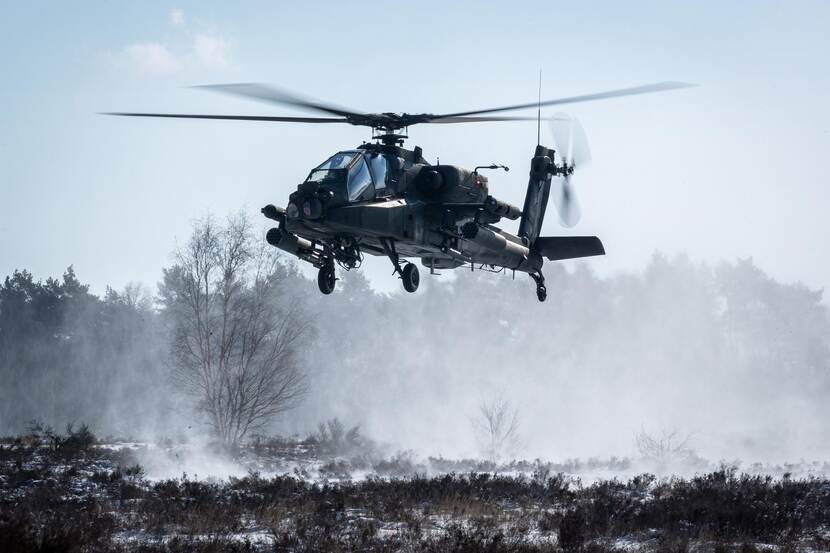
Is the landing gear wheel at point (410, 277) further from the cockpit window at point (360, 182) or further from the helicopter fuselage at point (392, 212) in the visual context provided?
the cockpit window at point (360, 182)

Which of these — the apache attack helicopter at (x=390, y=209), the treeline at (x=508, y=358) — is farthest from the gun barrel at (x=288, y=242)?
the treeline at (x=508, y=358)

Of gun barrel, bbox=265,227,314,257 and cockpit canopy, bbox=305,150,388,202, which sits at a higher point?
cockpit canopy, bbox=305,150,388,202

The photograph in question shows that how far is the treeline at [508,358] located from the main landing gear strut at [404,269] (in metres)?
34.6

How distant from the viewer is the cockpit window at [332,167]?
1557cm

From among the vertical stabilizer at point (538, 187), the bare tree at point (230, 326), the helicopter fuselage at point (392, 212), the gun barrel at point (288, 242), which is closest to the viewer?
the helicopter fuselage at point (392, 212)

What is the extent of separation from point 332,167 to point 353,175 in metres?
0.38

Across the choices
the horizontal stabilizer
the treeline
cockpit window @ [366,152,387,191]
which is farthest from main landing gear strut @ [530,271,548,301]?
the treeline

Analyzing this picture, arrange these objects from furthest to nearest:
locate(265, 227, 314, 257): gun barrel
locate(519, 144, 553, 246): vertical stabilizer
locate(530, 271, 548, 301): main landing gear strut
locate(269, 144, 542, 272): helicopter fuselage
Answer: locate(519, 144, 553, 246): vertical stabilizer < locate(530, 271, 548, 301): main landing gear strut < locate(265, 227, 314, 257): gun barrel < locate(269, 144, 542, 272): helicopter fuselage

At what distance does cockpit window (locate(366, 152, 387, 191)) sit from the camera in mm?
16141

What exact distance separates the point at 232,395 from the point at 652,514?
22.0 meters

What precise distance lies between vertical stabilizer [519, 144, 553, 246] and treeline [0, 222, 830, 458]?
3083 centimetres

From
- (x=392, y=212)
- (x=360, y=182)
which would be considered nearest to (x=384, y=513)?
(x=392, y=212)

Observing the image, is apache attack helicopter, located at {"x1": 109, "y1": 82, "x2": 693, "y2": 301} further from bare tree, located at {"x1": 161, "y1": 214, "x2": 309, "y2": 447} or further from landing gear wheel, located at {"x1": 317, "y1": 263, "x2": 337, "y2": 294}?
bare tree, located at {"x1": 161, "y1": 214, "x2": 309, "y2": 447}

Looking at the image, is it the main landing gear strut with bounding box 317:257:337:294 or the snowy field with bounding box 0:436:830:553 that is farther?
the main landing gear strut with bounding box 317:257:337:294
